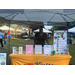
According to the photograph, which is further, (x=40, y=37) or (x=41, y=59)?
(x=40, y=37)

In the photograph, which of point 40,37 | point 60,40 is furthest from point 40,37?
point 60,40

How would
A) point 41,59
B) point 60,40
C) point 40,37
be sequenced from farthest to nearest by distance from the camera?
point 40,37 → point 60,40 → point 41,59

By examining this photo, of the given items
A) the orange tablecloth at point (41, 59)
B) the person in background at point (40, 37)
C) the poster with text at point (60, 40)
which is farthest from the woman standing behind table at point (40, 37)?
the orange tablecloth at point (41, 59)

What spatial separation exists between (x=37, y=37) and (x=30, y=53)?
1.93 ft

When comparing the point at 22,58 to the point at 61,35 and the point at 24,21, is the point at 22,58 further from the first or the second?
the point at 24,21

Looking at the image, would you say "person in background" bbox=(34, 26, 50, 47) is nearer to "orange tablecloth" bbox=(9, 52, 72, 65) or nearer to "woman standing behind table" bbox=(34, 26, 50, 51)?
"woman standing behind table" bbox=(34, 26, 50, 51)

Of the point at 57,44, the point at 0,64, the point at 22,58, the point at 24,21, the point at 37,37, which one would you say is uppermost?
the point at 24,21

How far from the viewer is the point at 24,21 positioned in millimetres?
3531

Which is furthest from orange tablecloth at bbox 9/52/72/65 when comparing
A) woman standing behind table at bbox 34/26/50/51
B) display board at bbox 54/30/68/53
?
woman standing behind table at bbox 34/26/50/51

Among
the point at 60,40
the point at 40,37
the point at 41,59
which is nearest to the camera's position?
Answer: the point at 41,59

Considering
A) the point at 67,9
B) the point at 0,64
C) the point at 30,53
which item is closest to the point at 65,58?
the point at 30,53

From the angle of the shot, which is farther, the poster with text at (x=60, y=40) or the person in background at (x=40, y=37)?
the person in background at (x=40, y=37)

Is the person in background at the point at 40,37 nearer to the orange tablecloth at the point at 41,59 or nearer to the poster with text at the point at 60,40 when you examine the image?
the poster with text at the point at 60,40

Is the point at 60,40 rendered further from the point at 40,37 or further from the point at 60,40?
the point at 40,37
